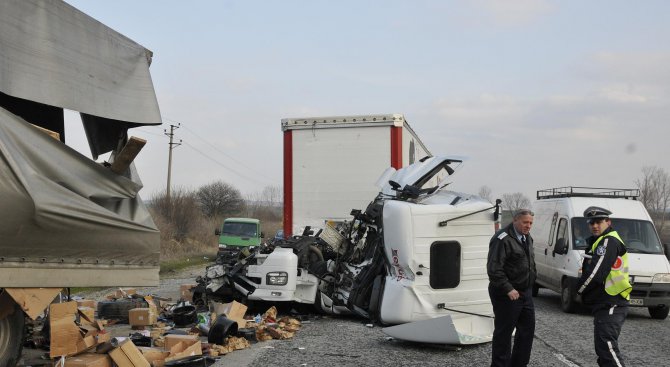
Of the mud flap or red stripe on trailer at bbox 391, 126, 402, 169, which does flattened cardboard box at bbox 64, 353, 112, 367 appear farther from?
red stripe on trailer at bbox 391, 126, 402, 169

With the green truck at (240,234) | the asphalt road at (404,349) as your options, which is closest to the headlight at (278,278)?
the asphalt road at (404,349)

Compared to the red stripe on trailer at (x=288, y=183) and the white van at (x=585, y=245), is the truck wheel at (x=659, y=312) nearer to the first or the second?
the white van at (x=585, y=245)

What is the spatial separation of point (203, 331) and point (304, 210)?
413 centimetres

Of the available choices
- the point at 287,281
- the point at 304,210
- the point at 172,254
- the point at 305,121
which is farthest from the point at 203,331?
the point at 172,254

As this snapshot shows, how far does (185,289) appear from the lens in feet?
38.7

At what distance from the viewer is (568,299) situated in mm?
11875

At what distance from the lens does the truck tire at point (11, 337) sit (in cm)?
547

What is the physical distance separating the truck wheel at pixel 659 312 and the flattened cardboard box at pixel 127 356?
9506 mm

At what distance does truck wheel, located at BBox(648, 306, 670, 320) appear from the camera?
444 inches

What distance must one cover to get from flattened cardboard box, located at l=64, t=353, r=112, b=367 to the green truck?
17547mm

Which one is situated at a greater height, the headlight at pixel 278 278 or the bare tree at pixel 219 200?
the bare tree at pixel 219 200

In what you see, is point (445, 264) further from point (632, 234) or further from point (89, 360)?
point (632, 234)

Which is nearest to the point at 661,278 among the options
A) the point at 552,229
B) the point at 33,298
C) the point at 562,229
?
the point at 562,229

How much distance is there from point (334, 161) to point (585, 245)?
5220mm
